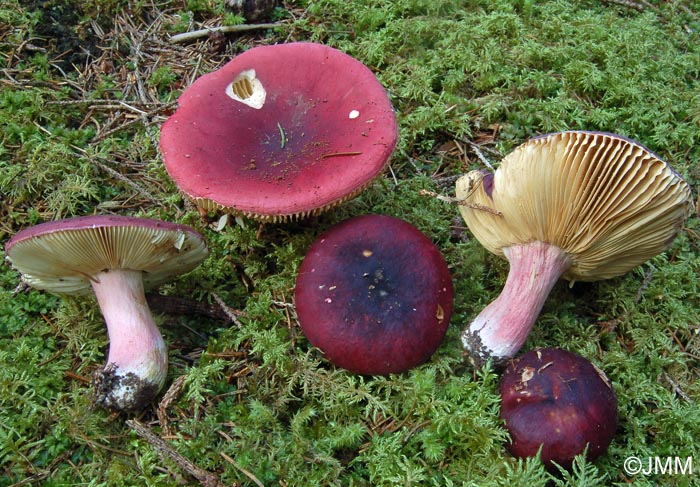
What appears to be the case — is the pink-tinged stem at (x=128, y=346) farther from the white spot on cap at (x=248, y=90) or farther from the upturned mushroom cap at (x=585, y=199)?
the upturned mushroom cap at (x=585, y=199)

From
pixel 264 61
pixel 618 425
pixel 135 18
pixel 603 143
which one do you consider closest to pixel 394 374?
pixel 618 425

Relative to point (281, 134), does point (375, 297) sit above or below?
below

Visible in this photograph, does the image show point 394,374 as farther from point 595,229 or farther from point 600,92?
point 600,92

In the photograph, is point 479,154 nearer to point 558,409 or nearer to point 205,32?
point 558,409

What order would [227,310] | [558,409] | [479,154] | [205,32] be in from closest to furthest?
1. [558,409]
2. [227,310]
3. [479,154]
4. [205,32]

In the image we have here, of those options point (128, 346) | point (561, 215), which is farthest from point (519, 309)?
point (128, 346)

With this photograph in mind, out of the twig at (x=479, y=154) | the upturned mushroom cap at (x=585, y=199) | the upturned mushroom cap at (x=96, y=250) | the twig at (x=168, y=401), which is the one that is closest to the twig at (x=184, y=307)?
the upturned mushroom cap at (x=96, y=250)

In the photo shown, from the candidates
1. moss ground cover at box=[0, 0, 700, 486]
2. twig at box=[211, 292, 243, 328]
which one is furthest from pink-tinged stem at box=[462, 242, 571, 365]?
twig at box=[211, 292, 243, 328]

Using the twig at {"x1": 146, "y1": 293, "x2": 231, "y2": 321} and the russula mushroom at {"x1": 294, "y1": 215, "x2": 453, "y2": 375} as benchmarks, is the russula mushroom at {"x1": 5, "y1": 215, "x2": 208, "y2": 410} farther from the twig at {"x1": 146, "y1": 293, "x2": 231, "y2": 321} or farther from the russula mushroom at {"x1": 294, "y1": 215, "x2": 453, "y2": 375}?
the russula mushroom at {"x1": 294, "y1": 215, "x2": 453, "y2": 375}
